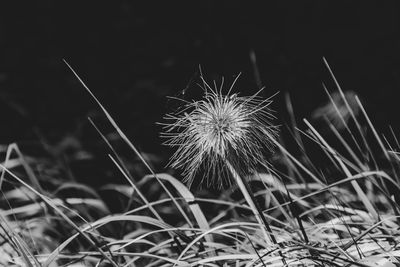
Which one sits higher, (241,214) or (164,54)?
(164,54)

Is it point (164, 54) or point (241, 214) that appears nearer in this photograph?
point (241, 214)

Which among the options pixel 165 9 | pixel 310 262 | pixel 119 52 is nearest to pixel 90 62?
pixel 119 52

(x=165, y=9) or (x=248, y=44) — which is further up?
(x=165, y=9)

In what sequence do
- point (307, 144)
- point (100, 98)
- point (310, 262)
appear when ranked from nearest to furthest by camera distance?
1. point (310, 262)
2. point (307, 144)
3. point (100, 98)

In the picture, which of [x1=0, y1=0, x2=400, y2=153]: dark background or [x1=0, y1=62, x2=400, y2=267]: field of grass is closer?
[x1=0, y1=62, x2=400, y2=267]: field of grass

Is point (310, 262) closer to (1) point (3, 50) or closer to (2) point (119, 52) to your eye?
(2) point (119, 52)

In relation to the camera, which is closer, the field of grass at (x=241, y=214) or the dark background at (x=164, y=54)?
the field of grass at (x=241, y=214)

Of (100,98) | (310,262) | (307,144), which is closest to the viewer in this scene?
(310,262)

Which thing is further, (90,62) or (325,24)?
(90,62)
